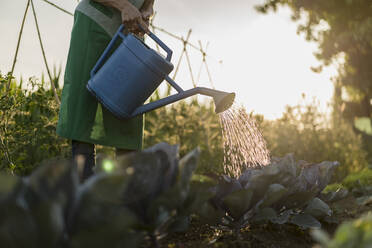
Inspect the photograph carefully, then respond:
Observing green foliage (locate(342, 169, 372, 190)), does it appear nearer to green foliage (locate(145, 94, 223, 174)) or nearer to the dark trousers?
green foliage (locate(145, 94, 223, 174))

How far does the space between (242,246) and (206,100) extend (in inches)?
153

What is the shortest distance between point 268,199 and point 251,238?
0.82 ft

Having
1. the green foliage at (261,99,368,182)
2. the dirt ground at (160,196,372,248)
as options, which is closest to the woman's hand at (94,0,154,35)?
the dirt ground at (160,196,372,248)

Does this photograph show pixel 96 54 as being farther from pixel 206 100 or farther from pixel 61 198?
pixel 206 100

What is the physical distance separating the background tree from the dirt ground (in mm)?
5073

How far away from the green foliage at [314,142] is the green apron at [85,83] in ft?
10.5

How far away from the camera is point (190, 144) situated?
4250 millimetres

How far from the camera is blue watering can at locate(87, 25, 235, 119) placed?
171 centimetres

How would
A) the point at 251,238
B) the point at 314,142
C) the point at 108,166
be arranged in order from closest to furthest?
1. the point at 108,166
2. the point at 251,238
3. the point at 314,142

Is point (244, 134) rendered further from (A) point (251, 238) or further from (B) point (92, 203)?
(B) point (92, 203)

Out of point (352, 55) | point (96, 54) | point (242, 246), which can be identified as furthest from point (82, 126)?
point (352, 55)

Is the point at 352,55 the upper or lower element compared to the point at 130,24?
upper

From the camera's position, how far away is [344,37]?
6.98m

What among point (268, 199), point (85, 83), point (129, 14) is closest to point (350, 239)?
point (268, 199)
